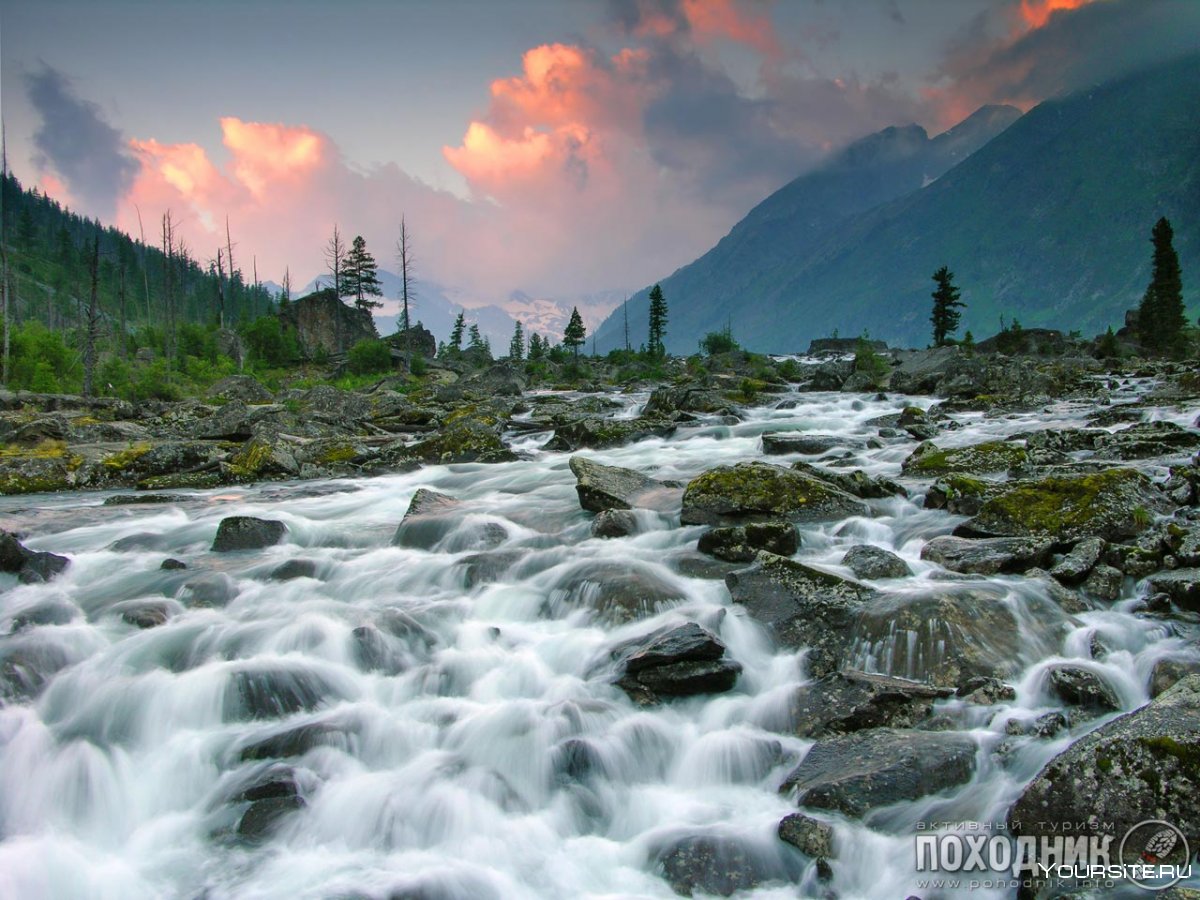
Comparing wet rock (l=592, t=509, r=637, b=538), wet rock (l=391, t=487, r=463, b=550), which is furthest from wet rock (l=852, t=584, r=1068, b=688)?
wet rock (l=391, t=487, r=463, b=550)

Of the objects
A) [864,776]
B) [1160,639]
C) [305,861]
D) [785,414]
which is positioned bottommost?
[305,861]

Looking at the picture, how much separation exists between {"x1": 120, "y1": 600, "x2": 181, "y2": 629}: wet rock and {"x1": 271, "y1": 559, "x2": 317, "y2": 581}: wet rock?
145cm

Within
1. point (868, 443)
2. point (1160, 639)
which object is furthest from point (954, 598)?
point (868, 443)

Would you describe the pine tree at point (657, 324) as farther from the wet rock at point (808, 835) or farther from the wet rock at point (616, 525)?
the wet rock at point (808, 835)

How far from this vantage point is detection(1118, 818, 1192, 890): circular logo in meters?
4.01

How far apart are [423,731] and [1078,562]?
305 inches

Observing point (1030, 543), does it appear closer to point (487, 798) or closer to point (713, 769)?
point (713, 769)

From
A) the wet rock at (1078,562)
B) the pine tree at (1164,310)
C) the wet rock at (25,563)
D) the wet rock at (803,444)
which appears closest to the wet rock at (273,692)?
the wet rock at (25,563)

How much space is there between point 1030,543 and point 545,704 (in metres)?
6.38

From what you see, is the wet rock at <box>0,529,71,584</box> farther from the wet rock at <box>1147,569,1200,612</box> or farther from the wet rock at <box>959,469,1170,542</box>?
the wet rock at <box>1147,569,1200,612</box>

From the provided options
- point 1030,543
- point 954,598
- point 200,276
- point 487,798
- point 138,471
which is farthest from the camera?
point 200,276

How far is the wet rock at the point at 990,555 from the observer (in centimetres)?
866

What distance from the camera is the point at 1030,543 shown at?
8.80 m

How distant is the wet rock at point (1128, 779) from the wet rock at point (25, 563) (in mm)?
11995
